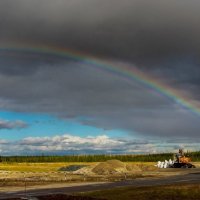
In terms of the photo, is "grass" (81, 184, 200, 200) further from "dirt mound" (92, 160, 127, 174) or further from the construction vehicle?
the construction vehicle

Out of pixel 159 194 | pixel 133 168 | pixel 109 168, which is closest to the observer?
pixel 159 194

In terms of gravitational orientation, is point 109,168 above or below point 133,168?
above

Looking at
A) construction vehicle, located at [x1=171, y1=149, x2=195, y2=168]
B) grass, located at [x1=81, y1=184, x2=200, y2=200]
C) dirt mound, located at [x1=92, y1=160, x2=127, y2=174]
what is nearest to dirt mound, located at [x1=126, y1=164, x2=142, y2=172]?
dirt mound, located at [x1=92, y1=160, x2=127, y2=174]

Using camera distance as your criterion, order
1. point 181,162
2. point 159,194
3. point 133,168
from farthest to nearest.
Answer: point 181,162 → point 133,168 → point 159,194

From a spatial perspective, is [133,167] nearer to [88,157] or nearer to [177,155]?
[177,155]

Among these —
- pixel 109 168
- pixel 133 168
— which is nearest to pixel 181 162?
pixel 133 168

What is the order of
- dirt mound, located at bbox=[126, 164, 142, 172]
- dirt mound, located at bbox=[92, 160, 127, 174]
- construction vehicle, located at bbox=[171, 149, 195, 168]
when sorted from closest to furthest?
dirt mound, located at bbox=[92, 160, 127, 174] → dirt mound, located at bbox=[126, 164, 142, 172] → construction vehicle, located at bbox=[171, 149, 195, 168]

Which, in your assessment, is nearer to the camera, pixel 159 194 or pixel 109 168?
pixel 159 194

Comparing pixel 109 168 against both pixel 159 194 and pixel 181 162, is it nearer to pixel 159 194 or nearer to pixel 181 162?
pixel 181 162

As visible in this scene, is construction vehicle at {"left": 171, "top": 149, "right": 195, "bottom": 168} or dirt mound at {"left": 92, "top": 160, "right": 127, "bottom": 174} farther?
construction vehicle at {"left": 171, "top": 149, "right": 195, "bottom": 168}

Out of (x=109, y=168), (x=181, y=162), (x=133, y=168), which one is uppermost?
(x=181, y=162)

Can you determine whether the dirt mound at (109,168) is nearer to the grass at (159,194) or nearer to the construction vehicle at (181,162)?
the construction vehicle at (181,162)

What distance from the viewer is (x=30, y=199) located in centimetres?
4025

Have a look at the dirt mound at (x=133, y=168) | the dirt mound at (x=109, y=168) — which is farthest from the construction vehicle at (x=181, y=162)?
the dirt mound at (x=109, y=168)
